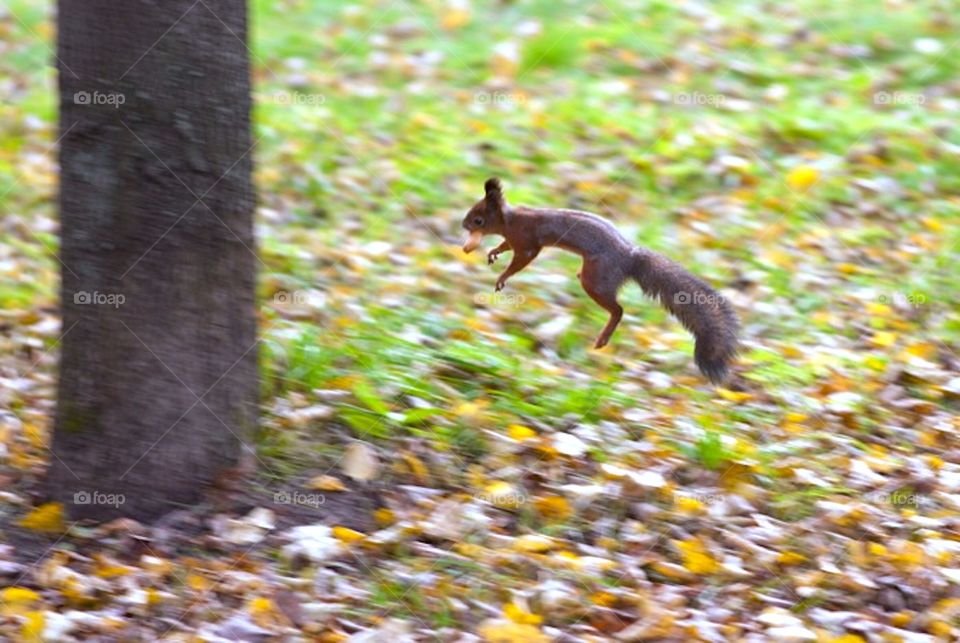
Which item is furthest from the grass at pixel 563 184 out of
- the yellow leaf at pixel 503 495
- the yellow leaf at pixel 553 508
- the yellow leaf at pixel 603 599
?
Result: the yellow leaf at pixel 603 599

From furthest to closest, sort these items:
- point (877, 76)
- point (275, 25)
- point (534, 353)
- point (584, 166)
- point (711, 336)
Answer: point (275, 25) → point (877, 76) → point (584, 166) → point (534, 353) → point (711, 336)

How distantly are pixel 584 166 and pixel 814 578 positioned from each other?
376 centimetres

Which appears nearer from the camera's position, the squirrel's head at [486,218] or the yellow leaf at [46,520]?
the yellow leaf at [46,520]

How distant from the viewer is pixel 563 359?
17.4 feet

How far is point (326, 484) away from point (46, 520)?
93 centimetres

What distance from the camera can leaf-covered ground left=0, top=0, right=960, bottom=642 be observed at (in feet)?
12.7

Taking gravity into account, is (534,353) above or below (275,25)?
below

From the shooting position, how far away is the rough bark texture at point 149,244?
13.1 ft

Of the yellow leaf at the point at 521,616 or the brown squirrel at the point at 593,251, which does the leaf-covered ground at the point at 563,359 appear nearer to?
the yellow leaf at the point at 521,616

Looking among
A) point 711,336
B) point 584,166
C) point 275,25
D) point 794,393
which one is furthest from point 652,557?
point 275,25

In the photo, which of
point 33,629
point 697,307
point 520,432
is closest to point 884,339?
point 697,307

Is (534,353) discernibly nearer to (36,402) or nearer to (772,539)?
(772,539)

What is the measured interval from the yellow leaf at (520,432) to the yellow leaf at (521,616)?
0.89 m

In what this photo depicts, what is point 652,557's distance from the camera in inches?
160
